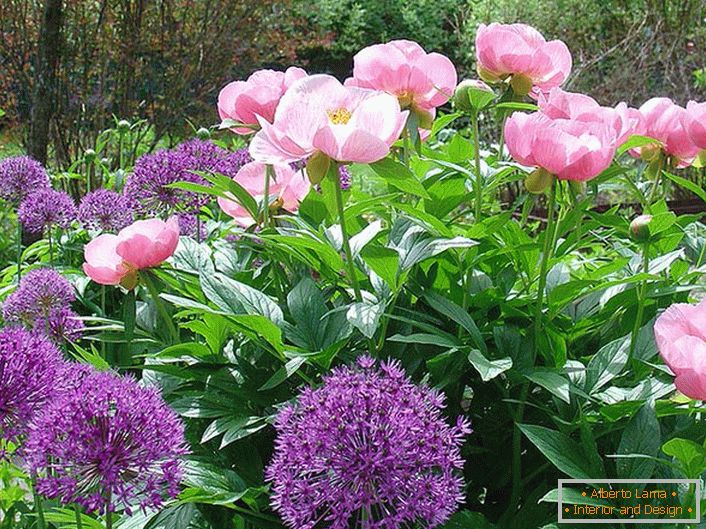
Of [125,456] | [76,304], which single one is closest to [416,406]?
[125,456]

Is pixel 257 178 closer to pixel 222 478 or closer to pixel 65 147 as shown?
pixel 222 478

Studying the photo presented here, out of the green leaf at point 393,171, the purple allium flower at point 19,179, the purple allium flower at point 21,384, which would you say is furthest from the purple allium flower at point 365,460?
the purple allium flower at point 19,179

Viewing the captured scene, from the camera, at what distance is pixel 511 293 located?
1.11m

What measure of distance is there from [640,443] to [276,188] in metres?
0.58

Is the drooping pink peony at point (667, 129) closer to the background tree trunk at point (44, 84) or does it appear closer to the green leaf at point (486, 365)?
the green leaf at point (486, 365)

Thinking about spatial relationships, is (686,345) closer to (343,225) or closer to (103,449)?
(343,225)

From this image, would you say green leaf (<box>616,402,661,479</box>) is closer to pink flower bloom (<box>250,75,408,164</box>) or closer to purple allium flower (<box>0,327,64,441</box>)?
pink flower bloom (<box>250,75,408,164</box>)

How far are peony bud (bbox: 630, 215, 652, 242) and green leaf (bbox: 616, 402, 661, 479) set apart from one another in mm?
215

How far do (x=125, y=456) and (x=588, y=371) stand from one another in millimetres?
518

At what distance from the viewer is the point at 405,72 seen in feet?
3.51

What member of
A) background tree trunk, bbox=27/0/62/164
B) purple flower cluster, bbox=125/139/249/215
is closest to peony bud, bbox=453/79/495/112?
purple flower cluster, bbox=125/139/249/215

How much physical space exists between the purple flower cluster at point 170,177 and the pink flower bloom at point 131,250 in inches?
14.5

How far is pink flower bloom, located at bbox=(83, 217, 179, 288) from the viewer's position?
98 centimetres

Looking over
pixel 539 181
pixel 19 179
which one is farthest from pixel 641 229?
pixel 19 179
